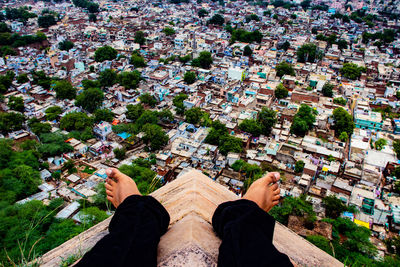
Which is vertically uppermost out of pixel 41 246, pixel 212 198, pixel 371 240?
pixel 212 198

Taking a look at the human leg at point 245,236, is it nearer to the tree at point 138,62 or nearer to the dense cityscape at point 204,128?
the dense cityscape at point 204,128

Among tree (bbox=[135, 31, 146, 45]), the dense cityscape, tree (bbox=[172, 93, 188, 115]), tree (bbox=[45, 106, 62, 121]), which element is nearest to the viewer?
the dense cityscape

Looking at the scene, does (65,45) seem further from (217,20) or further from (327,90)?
(327,90)

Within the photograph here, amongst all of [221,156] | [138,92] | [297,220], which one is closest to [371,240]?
[297,220]

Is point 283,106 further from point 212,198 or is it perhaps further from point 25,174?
point 212,198

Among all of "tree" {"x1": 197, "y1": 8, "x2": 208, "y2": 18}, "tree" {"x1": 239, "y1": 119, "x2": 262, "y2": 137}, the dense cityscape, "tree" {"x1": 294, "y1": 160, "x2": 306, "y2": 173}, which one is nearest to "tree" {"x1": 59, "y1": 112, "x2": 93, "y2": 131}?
the dense cityscape

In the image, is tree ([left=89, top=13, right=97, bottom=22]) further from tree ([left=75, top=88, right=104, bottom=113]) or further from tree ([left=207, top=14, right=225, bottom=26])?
tree ([left=75, top=88, right=104, bottom=113])
